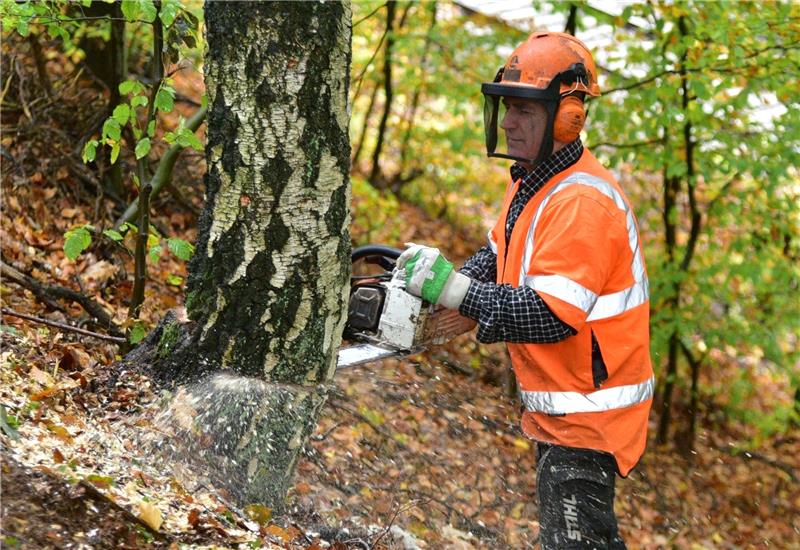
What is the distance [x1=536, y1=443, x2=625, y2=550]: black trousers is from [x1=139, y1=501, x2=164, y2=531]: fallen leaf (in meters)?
1.47

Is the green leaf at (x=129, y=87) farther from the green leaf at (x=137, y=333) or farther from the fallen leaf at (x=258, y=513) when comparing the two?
the fallen leaf at (x=258, y=513)

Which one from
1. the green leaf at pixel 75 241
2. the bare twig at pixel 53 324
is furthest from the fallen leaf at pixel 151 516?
the bare twig at pixel 53 324

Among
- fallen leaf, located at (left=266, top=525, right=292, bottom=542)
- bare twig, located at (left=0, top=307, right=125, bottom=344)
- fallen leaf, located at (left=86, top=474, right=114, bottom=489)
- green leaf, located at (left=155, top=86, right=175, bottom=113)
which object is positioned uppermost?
green leaf, located at (left=155, top=86, right=175, bottom=113)

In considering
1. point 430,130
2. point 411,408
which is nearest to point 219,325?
point 411,408

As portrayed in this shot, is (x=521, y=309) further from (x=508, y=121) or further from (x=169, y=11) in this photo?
(x=169, y=11)

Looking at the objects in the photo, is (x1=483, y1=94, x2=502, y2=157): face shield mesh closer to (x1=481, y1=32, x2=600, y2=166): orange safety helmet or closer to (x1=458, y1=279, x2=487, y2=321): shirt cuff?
(x1=481, y1=32, x2=600, y2=166): orange safety helmet

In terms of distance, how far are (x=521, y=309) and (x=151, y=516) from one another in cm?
135

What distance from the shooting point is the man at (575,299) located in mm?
2893

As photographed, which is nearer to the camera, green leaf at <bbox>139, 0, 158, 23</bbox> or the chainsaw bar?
green leaf at <bbox>139, 0, 158, 23</bbox>

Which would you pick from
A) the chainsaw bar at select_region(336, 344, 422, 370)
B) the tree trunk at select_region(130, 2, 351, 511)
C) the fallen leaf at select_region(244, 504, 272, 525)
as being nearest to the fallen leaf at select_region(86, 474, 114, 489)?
the tree trunk at select_region(130, 2, 351, 511)

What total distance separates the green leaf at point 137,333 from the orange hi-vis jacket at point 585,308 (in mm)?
1489

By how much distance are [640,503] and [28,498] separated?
209 inches

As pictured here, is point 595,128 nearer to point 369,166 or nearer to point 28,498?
point 369,166

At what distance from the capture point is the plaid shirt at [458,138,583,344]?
2879mm
